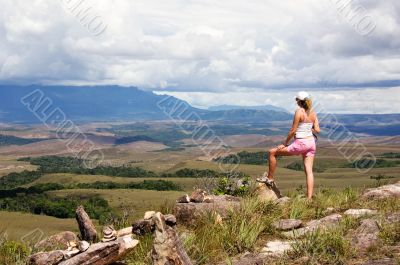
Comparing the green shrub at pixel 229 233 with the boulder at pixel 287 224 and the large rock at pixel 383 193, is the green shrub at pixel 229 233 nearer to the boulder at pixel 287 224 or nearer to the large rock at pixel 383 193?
the boulder at pixel 287 224

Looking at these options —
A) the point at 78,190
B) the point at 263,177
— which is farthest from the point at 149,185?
the point at 263,177

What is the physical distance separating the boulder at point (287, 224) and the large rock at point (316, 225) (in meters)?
0.14

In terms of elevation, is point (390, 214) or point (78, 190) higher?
point (390, 214)

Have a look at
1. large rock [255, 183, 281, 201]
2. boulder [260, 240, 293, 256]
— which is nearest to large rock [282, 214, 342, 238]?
boulder [260, 240, 293, 256]

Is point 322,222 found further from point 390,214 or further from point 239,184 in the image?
point 239,184

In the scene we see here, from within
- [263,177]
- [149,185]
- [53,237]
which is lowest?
[149,185]

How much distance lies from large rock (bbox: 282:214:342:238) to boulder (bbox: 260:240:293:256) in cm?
29

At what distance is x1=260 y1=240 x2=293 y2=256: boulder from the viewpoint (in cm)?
865

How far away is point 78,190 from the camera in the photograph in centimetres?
14825

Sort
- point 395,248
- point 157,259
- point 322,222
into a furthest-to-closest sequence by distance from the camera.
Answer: point 322,222 → point 395,248 → point 157,259

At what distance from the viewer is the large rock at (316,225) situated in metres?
9.62

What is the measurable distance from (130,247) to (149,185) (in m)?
154

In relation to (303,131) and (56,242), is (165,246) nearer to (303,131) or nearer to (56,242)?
(56,242)

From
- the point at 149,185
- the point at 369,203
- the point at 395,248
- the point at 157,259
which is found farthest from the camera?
the point at 149,185
